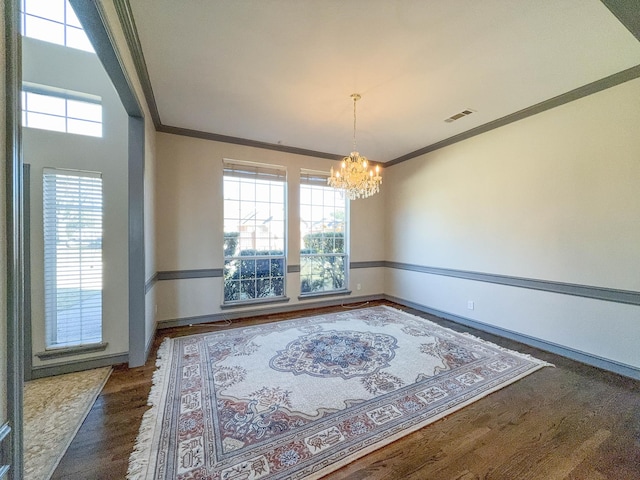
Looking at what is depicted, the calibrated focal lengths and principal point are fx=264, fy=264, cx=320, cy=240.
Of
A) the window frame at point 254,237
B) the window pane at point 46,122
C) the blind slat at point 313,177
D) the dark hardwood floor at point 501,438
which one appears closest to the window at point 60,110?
the window pane at point 46,122

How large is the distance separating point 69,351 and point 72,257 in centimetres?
92

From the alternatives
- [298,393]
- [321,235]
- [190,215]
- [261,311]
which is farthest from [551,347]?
[190,215]

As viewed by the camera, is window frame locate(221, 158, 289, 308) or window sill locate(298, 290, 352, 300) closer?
window frame locate(221, 158, 289, 308)

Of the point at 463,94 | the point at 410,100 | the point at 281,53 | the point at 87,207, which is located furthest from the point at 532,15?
the point at 87,207

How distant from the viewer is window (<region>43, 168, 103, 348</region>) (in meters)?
2.50

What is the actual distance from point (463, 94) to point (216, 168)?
348cm

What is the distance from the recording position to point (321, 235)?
5.12 m

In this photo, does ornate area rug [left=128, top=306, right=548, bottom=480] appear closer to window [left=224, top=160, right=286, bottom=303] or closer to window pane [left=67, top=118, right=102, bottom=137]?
window [left=224, top=160, right=286, bottom=303]

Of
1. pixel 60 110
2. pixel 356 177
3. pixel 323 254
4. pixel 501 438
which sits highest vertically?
pixel 60 110

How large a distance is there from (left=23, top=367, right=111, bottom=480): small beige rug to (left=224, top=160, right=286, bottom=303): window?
2036 millimetres

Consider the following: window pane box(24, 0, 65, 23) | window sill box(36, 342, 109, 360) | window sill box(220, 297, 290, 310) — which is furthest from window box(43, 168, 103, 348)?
window sill box(220, 297, 290, 310)

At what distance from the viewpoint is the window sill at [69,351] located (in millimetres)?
2479

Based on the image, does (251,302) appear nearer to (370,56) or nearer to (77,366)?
(77,366)

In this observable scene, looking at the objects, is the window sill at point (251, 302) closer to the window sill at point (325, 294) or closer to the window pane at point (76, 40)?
the window sill at point (325, 294)
